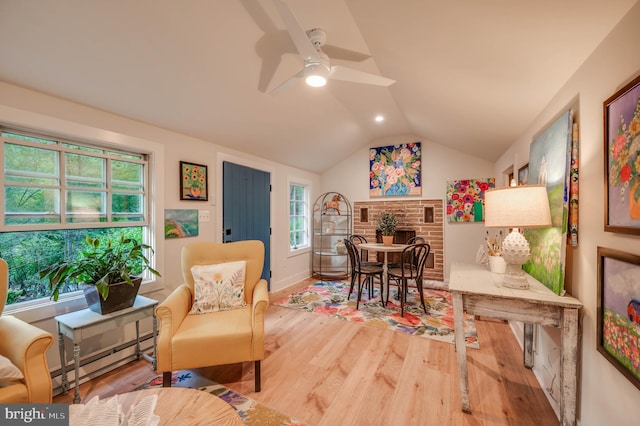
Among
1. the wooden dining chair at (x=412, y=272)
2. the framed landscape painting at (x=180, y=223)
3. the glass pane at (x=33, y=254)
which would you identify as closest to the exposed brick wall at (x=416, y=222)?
the wooden dining chair at (x=412, y=272)

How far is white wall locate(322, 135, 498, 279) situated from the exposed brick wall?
0.09 meters

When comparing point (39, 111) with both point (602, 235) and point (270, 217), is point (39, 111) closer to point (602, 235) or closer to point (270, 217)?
point (270, 217)

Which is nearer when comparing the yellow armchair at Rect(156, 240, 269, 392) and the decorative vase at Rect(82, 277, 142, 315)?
the yellow armchair at Rect(156, 240, 269, 392)

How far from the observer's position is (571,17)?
115 centimetres

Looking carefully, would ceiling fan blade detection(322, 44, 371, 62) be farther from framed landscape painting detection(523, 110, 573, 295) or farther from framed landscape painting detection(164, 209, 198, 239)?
framed landscape painting detection(164, 209, 198, 239)

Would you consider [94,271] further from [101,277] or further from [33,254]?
[33,254]

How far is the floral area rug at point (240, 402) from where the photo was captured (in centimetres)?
159

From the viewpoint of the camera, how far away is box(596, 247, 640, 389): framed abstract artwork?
972mm

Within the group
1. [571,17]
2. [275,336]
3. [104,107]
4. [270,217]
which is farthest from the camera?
[270,217]

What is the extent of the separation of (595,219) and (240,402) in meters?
2.30

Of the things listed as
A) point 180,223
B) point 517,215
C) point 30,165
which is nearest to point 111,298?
point 180,223

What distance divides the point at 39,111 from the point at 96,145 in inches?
17.1

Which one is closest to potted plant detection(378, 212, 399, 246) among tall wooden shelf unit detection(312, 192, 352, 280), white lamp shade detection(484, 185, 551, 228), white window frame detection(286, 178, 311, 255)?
tall wooden shelf unit detection(312, 192, 352, 280)

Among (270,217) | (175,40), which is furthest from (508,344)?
(175,40)
